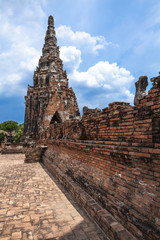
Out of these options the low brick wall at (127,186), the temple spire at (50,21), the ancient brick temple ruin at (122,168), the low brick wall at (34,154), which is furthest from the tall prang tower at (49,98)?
the low brick wall at (127,186)

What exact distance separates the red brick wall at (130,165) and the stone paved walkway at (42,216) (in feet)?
1.96

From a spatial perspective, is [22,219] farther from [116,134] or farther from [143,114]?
[143,114]

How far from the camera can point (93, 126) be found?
4383 millimetres

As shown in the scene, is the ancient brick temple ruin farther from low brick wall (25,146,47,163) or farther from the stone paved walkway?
low brick wall (25,146,47,163)

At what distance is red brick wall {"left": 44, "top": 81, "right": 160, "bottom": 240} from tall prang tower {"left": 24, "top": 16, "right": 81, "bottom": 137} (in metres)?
15.1

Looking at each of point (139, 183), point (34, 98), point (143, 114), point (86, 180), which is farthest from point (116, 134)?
point (34, 98)

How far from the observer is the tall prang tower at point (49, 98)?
64.4 feet

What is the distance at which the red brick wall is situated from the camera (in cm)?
220

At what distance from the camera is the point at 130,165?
2.71 meters

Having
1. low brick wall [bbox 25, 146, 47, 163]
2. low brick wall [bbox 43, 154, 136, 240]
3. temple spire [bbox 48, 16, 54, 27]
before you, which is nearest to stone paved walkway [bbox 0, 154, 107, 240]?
low brick wall [bbox 43, 154, 136, 240]

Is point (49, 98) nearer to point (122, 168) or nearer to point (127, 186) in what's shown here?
point (122, 168)

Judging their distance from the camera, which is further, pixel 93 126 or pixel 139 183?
pixel 93 126

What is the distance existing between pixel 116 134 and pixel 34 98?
20.3 m

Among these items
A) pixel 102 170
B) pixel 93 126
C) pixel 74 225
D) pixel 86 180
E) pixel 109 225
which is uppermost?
pixel 93 126
